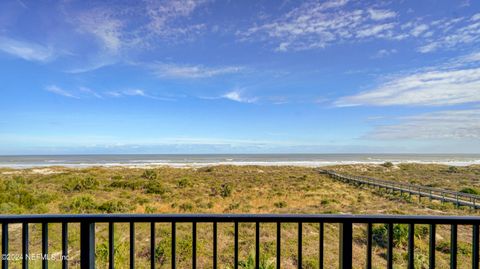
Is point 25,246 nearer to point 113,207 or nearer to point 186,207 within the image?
point 113,207

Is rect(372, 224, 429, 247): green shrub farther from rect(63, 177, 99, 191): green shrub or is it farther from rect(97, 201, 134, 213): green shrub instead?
rect(63, 177, 99, 191): green shrub

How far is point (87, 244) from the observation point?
6.72 ft

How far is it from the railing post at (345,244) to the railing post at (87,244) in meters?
1.78

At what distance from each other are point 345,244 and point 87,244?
1.86m

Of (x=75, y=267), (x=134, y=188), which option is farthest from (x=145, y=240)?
(x=134, y=188)

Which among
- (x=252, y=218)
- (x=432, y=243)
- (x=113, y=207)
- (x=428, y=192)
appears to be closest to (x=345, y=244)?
(x=432, y=243)

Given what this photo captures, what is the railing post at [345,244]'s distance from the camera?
6.51 ft

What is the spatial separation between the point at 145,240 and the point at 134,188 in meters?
12.4

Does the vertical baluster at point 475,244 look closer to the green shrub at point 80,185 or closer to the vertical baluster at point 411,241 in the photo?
the vertical baluster at point 411,241

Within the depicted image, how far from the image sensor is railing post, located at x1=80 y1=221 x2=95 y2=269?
6.62 feet

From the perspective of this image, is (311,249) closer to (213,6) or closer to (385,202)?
(213,6)

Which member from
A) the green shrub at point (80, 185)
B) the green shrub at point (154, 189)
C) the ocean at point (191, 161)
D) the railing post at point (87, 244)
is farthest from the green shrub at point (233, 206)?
the ocean at point (191, 161)

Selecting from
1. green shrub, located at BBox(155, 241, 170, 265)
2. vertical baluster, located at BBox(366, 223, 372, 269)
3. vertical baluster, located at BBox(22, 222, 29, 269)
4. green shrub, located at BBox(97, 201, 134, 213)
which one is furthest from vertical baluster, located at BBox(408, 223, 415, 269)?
green shrub, located at BBox(97, 201, 134, 213)

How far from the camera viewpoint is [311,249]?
7320 mm
